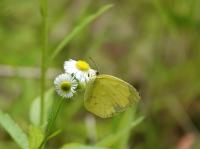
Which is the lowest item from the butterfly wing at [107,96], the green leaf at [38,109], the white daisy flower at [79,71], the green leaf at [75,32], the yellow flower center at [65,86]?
the butterfly wing at [107,96]

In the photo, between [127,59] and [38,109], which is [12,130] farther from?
[127,59]

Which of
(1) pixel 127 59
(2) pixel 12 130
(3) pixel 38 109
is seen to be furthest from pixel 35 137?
(1) pixel 127 59

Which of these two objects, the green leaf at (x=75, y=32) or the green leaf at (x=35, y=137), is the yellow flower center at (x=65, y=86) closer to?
the green leaf at (x=35, y=137)

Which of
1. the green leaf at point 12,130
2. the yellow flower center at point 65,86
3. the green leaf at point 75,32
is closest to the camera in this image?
the yellow flower center at point 65,86

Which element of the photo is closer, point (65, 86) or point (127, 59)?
point (65, 86)

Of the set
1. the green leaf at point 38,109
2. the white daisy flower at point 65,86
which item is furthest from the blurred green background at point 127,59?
the white daisy flower at point 65,86

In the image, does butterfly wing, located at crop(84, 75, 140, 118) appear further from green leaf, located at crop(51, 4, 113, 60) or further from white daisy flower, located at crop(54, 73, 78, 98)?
green leaf, located at crop(51, 4, 113, 60)

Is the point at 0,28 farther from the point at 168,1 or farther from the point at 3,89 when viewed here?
the point at 168,1
